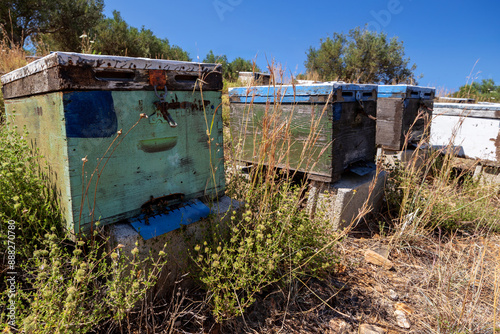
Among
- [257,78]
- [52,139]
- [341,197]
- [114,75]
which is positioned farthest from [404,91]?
[257,78]

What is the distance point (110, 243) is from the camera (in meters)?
1.75

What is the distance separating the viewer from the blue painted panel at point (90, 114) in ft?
5.00

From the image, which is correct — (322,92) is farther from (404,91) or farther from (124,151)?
(124,151)

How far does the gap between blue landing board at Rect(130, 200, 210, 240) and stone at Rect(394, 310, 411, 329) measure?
4.85 feet

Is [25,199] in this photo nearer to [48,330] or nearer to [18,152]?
[18,152]

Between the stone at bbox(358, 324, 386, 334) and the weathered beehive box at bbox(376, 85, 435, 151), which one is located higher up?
the weathered beehive box at bbox(376, 85, 435, 151)

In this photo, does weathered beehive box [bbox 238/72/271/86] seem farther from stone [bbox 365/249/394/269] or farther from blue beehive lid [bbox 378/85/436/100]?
stone [bbox 365/249/394/269]

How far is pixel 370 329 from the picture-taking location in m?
1.87

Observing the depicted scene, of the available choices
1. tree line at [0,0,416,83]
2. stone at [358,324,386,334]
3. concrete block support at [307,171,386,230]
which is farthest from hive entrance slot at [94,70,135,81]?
tree line at [0,0,416,83]

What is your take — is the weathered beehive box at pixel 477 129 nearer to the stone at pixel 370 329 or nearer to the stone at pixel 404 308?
the stone at pixel 404 308

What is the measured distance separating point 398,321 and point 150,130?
80.8 inches

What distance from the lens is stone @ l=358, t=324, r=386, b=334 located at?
6.06 ft

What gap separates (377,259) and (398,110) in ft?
6.72

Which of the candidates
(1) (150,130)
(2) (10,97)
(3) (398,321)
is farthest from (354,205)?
(2) (10,97)
